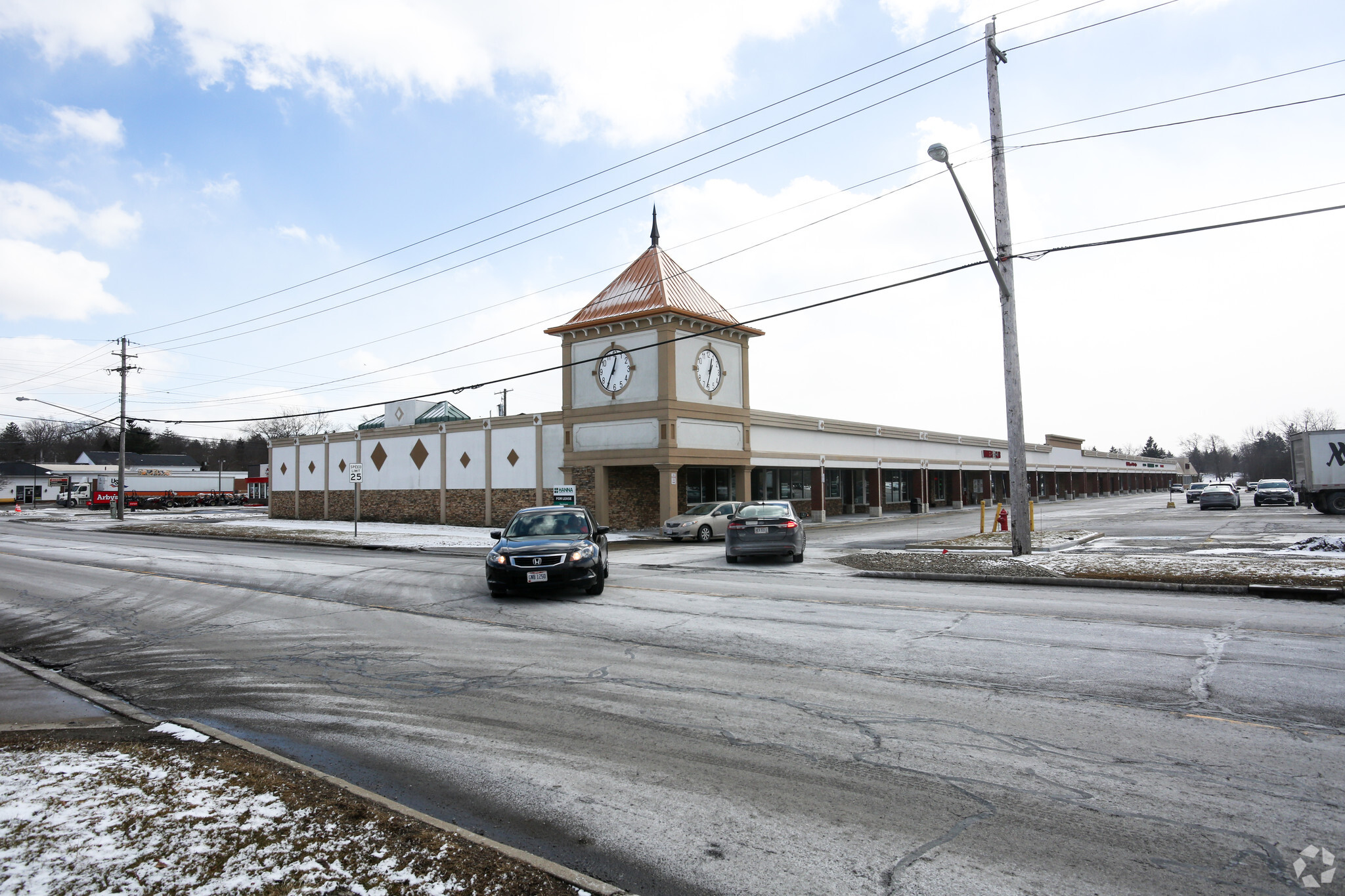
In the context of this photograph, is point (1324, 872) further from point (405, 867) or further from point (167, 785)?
point (167, 785)

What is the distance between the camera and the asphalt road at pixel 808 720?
3682mm

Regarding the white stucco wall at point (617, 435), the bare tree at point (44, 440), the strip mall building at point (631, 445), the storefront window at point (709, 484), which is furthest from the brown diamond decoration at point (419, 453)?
→ the bare tree at point (44, 440)

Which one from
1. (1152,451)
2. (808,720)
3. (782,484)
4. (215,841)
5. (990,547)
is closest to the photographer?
(215,841)

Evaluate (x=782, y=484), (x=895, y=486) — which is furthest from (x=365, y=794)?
(x=895, y=486)

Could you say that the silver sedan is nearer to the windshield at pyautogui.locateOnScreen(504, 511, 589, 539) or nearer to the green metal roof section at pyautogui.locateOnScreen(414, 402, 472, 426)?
the windshield at pyautogui.locateOnScreen(504, 511, 589, 539)

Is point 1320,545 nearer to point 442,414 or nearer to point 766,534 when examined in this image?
point 766,534

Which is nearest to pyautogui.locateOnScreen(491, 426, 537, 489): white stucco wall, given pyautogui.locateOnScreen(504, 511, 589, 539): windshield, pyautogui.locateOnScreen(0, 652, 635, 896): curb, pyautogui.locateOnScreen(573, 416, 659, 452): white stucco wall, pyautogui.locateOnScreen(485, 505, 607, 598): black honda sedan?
pyautogui.locateOnScreen(573, 416, 659, 452): white stucco wall

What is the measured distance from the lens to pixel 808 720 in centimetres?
570

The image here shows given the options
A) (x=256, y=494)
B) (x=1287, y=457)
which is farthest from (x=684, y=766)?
(x=1287, y=457)

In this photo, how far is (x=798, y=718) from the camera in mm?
5750

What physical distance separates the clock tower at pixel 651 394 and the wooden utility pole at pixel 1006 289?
12509 millimetres

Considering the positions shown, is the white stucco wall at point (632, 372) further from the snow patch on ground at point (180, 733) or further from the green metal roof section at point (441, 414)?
the snow patch on ground at point (180, 733)

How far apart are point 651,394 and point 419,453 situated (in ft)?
48.6

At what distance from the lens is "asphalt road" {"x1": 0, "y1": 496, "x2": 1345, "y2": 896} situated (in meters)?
3.68
